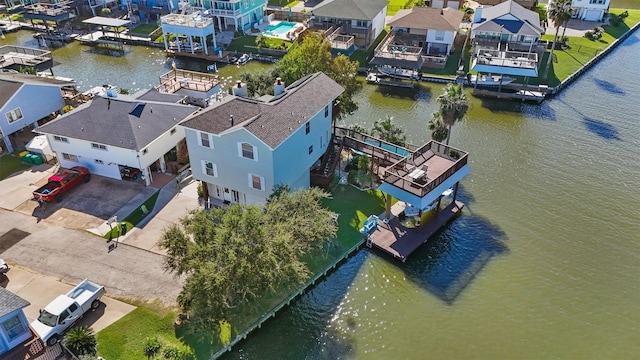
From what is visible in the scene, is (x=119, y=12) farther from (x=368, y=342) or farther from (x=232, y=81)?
(x=368, y=342)

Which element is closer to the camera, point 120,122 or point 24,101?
point 120,122

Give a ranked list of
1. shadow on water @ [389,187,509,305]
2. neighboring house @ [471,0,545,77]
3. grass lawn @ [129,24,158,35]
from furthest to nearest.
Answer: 1. grass lawn @ [129,24,158,35]
2. neighboring house @ [471,0,545,77]
3. shadow on water @ [389,187,509,305]

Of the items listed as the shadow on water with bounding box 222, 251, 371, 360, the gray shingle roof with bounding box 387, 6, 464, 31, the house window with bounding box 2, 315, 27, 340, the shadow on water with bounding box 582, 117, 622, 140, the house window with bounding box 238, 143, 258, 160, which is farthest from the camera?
the gray shingle roof with bounding box 387, 6, 464, 31

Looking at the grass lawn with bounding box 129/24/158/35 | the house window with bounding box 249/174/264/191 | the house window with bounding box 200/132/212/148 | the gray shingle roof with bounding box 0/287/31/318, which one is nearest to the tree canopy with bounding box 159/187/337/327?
the house window with bounding box 249/174/264/191

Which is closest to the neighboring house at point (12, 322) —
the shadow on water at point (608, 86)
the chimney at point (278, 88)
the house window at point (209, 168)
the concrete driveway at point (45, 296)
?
the concrete driveway at point (45, 296)

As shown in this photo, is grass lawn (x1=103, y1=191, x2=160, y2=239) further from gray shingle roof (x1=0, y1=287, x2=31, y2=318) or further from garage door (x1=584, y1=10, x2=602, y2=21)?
garage door (x1=584, y1=10, x2=602, y2=21)

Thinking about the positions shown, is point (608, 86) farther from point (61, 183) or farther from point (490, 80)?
point (61, 183)

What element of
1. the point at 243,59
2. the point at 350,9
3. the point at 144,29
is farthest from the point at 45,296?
the point at 144,29
